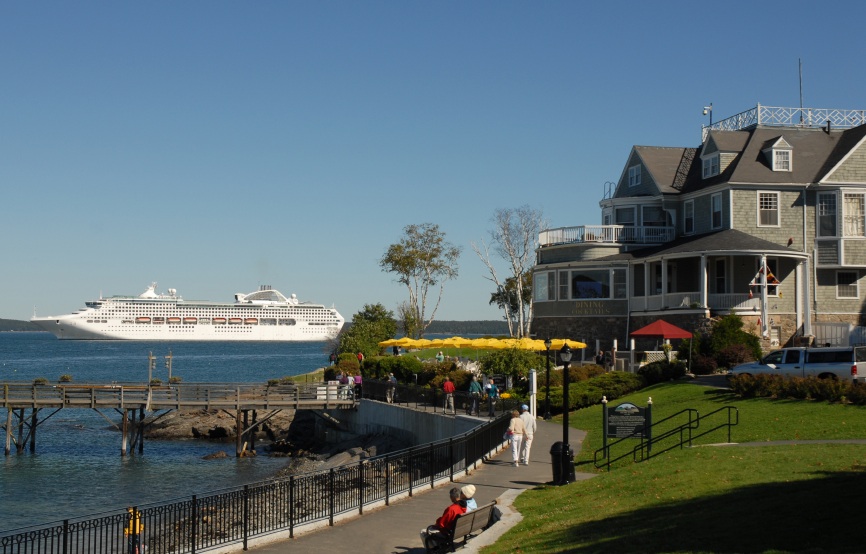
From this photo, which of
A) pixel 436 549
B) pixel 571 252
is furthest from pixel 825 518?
pixel 571 252

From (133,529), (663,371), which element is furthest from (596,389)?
(133,529)

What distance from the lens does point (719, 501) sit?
15.1 meters

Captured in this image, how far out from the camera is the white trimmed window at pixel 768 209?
152ft

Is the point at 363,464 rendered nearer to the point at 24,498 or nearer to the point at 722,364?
the point at 24,498

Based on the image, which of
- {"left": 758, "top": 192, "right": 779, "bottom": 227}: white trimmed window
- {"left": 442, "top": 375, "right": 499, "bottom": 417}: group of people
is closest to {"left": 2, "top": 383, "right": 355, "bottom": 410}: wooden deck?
{"left": 442, "top": 375, "right": 499, "bottom": 417}: group of people

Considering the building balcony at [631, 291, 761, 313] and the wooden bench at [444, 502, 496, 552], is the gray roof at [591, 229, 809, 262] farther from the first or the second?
the wooden bench at [444, 502, 496, 552]

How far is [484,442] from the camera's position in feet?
80.7

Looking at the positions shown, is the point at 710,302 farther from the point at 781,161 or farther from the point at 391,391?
the point at 391,391

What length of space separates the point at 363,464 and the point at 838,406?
14646 millimetres

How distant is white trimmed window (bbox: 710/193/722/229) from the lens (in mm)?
47312

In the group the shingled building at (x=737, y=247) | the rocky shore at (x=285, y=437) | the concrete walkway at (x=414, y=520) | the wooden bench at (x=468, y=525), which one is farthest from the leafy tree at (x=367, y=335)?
the wooden bench at (x=468, y=525)

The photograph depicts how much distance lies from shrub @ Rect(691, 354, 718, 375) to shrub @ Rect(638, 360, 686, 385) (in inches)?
32.1

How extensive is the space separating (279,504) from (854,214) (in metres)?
36.5

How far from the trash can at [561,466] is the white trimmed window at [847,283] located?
31088 millimetres
